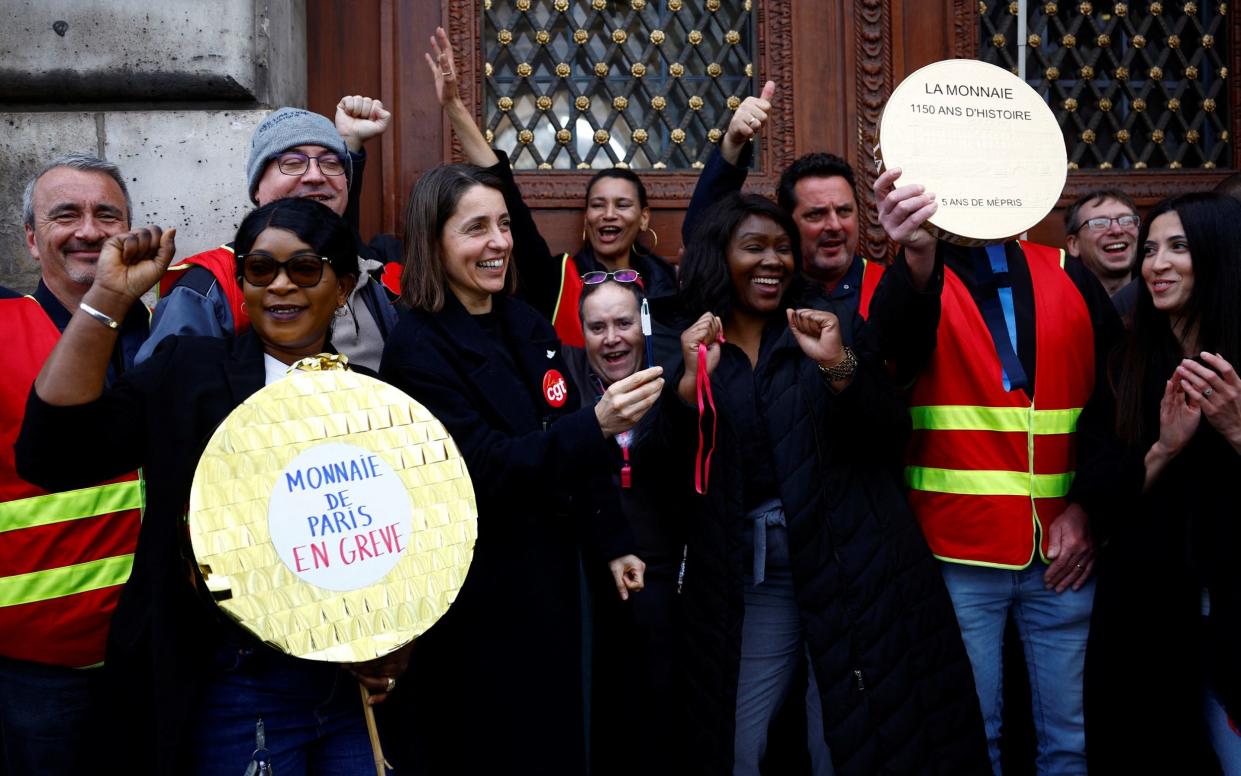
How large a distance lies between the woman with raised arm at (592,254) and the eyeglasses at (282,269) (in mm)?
1174

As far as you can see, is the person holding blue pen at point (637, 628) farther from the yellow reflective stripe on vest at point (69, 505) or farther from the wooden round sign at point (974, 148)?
the yellow reflective stripe on vest at point (69, 505)

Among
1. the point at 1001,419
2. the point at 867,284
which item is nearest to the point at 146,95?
the point at 867,284

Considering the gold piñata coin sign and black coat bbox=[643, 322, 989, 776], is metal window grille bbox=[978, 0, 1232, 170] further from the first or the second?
the gold piñata coin sign

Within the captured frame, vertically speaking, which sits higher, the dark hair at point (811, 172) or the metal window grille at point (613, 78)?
the metal window grille at point (613, 78)

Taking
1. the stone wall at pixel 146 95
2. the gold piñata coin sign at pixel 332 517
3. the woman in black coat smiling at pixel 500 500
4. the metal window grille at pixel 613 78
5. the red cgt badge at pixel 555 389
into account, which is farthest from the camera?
the metal window grille at pixel 613 78

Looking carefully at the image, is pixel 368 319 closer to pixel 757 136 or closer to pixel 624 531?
pixel 624 531

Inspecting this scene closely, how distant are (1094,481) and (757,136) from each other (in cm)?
191

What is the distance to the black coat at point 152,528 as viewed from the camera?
193 cm

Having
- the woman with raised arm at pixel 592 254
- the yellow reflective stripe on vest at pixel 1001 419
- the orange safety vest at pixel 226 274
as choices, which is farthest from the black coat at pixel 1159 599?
the orange safety vest at pixel 226 274

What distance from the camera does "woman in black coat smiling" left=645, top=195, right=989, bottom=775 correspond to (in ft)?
8.70

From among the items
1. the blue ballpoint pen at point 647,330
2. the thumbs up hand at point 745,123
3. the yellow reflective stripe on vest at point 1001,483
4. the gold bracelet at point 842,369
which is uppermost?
the thumbs up hand at point 745,123

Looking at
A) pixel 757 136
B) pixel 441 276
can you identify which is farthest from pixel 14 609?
pixel 757 136

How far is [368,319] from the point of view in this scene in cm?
273

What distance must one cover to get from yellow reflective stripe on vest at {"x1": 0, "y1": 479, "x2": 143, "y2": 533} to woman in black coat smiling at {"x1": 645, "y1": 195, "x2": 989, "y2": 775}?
1.26 metres
